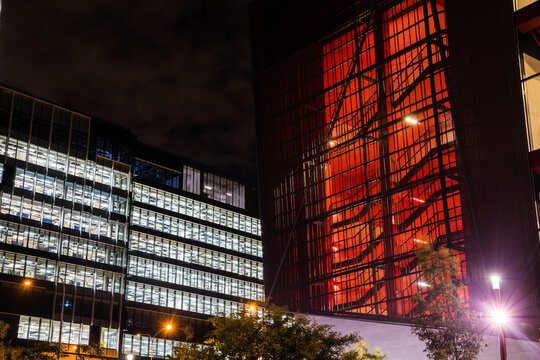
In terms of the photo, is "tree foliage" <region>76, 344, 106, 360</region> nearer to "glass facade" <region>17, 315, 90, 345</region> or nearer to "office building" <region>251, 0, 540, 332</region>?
"glass facade" <region>17, 315, 90, 345</region>

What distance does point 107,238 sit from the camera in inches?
4173

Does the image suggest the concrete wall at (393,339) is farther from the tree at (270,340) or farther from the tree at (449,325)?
the tree at (270,340)

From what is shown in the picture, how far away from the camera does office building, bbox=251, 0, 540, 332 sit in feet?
156

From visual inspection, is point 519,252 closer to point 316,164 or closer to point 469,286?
point 469,286

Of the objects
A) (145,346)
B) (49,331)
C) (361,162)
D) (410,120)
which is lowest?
(145,346)

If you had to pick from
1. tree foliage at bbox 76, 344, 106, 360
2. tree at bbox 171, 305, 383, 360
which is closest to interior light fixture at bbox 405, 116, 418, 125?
tree at bbox 171, 305, 383, 360

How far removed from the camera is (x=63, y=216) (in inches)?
3974

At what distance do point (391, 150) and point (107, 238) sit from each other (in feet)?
187

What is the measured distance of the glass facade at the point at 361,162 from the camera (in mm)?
58938

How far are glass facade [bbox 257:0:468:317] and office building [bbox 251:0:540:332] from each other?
13cm

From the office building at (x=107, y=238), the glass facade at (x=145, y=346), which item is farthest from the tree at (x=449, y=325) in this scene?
the glass facade at (x=145, y=346)

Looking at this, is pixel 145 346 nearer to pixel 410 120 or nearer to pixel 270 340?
pixel 410 120

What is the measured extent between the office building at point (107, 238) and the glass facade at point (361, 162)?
3421cm

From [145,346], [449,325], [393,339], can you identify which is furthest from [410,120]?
[145,346]
